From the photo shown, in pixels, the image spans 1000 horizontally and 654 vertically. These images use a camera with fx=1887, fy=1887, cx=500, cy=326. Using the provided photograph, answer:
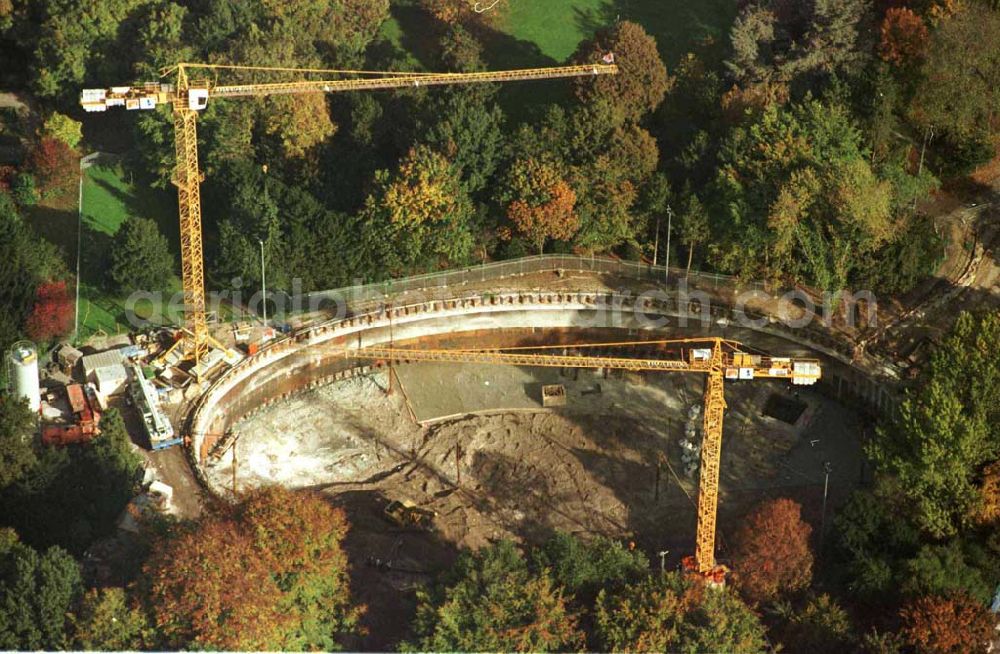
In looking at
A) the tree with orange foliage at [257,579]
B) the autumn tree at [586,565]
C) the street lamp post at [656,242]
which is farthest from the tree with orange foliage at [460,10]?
the autumn tree at [586,565]

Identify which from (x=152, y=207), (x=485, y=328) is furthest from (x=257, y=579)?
(x=152, y=207)

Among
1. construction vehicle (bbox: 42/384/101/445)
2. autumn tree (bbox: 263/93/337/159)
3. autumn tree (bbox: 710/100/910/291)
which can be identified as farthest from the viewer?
autumn tree (bbox: 263/93/337/159)

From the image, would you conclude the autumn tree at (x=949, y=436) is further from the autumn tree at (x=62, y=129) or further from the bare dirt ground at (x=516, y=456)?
the autumn tree at (x=62, y=129)

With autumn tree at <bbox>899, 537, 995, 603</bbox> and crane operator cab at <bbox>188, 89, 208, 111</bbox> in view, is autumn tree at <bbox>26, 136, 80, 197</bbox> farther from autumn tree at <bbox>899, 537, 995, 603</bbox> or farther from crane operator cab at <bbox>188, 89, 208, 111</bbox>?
autumn tree at <bbox>899, 537, 995, 603</bbox>

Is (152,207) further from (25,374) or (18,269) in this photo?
(25,374)

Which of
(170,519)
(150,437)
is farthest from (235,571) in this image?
(150,437)

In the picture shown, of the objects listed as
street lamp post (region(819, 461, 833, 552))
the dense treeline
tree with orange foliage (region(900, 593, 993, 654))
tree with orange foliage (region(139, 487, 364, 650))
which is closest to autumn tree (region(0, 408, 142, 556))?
tree with orange foliage (region(139, 487, 364, 650))

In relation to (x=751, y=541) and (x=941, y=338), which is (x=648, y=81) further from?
(x=751, y=541)
